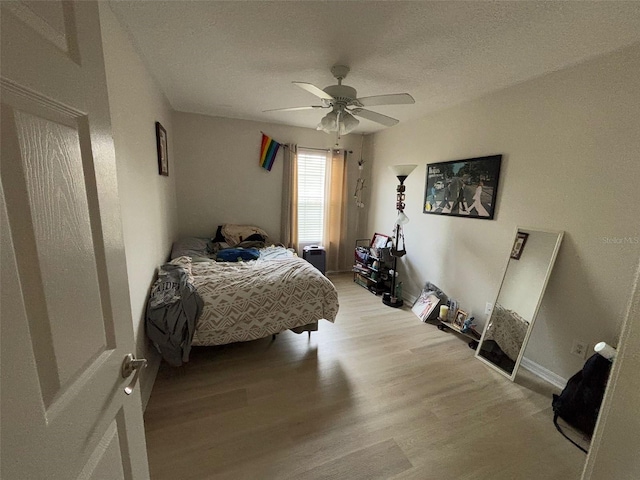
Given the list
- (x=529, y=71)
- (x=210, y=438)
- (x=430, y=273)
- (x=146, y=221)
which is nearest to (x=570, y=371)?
(x=430, y=273)

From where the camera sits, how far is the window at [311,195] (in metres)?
4.20

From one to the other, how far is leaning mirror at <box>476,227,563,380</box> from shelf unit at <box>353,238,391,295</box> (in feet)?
5.02

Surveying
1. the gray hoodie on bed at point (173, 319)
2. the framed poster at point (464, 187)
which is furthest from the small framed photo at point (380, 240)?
the gray hoodie on bed at point (173, 319)

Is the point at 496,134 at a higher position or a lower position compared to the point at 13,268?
higher

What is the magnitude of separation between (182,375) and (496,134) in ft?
11.3

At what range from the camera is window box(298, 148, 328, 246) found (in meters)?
4.20

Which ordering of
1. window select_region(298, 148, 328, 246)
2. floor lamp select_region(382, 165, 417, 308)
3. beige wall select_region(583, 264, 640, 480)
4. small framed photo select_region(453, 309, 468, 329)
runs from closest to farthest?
beige wall select_region(583, 264, 640, 480)
small framed photo select_region(453, 309, 468, 329)
floor lamp select_region(382, 165, 417, 308)
window select_region(298, 148, 328, 246)

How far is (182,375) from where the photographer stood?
2.02 m

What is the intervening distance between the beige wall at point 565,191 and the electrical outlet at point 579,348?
4 centimetres

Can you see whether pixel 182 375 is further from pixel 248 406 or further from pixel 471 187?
pixel 471 187

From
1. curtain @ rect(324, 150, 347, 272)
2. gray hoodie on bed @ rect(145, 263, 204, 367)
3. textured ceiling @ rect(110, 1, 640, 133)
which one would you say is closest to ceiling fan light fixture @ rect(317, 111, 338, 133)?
textured ceiling @ rect(110, 1, 640, 133)

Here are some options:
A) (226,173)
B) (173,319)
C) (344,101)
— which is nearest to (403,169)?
(344,101)

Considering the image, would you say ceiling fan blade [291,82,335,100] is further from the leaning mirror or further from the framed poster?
the leaning mirror

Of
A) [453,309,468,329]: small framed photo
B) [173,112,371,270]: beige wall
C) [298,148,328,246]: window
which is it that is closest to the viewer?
[453,309,468,329]: small framed photo
